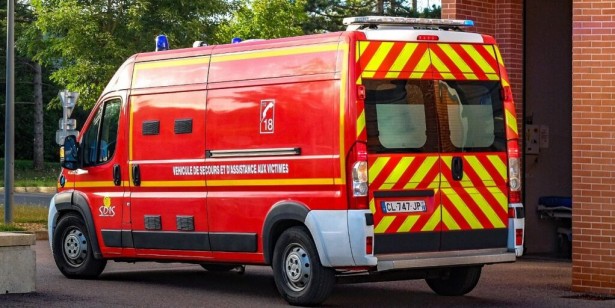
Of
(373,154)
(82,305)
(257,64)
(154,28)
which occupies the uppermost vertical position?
(154,28)

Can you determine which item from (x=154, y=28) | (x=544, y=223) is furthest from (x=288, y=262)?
(x=154, y=28)

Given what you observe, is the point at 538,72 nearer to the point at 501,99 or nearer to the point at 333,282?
the point at 501,99

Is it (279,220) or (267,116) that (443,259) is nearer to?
(279,220)

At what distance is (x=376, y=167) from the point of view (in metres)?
12.3

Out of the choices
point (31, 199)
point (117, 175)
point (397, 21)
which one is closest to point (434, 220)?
point (397, 21)

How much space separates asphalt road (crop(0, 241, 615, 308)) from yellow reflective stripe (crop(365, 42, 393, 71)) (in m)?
2.23

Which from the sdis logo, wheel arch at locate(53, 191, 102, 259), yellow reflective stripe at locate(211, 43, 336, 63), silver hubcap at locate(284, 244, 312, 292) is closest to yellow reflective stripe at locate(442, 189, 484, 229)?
silver hubcap at locate(284, 244, 312, 292)

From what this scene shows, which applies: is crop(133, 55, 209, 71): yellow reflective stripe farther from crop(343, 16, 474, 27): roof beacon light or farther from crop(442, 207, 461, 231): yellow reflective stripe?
crop(442, 207, 461, 231): yellow reflective stripe

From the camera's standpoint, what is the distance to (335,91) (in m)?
12.4

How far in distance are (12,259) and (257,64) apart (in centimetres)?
301

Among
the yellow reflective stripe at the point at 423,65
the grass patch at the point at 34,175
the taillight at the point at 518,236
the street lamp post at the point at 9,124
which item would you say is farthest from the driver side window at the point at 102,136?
the grass patch at the point at 34,175

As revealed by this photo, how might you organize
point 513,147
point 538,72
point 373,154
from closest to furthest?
point 373,154 → point 513,147 → point 538,72

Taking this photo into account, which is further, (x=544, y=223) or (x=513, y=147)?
(x=544, y=223)

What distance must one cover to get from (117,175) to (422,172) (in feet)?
13.2
